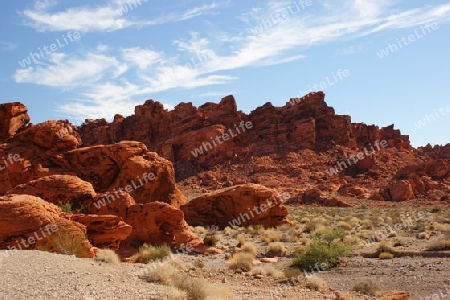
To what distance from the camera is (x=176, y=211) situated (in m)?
18.8

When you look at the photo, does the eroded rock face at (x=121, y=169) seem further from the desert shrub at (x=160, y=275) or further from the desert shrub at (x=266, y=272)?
the desert shrub at (x=160, y=275)

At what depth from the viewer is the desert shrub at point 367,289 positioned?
35.5 ft

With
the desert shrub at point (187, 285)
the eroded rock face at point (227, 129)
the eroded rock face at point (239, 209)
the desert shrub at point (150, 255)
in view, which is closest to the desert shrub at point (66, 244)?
the desert shrub at point (150, 255)

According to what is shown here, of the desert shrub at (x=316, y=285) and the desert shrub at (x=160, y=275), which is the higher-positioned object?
the desert shrub at (x=160, y=275)

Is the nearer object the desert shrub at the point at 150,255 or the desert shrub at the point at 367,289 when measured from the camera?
the desert shrub at the point at 367,289

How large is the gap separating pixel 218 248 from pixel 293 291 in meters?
8.58

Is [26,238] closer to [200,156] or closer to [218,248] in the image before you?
[218,248]

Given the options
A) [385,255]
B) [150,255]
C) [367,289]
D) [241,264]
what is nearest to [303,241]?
[385,255]

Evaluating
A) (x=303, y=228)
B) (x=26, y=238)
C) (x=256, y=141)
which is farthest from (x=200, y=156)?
(x=26, y=238)

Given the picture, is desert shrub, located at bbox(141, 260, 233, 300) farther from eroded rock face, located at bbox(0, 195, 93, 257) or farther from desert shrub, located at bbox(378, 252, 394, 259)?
desert shrub, located at bbox(378, 252, 394, 259)

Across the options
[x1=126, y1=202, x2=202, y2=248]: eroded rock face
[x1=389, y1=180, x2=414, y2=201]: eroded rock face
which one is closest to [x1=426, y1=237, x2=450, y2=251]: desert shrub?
[x1=126, y1=202, x2=202, y2=248]: eroded rock face

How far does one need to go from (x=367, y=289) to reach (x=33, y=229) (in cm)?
962

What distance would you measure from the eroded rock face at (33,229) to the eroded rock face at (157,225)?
4.30 meters

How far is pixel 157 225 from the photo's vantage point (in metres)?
18.3
